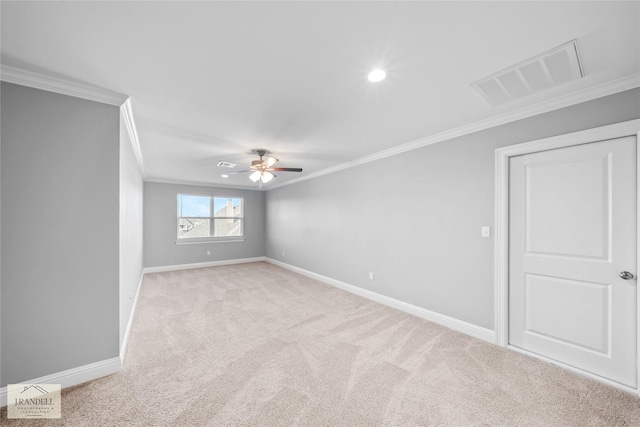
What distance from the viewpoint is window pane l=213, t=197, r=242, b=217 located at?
7.10 metres

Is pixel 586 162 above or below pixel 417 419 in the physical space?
above

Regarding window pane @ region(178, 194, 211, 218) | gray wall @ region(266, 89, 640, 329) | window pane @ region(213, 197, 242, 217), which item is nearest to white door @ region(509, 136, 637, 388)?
gray wall @ region(266, 89, 640, 329)

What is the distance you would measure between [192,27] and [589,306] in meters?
3.60

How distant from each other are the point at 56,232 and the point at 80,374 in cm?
115

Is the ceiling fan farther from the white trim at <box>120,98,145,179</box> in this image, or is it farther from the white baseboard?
the white baseboard

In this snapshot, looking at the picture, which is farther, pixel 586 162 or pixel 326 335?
pixel 326 335

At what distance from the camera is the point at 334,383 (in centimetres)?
199

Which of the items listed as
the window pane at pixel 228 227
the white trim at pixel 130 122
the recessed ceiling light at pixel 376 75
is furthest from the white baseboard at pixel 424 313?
the white trim at pixel 130 122

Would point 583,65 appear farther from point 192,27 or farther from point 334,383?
point 334,383

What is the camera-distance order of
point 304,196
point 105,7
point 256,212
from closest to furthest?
point 105,7
point 304,196
point 256,212

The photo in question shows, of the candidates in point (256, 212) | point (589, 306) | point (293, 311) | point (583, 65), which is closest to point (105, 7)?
point (583, 65)

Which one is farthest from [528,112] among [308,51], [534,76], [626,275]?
[308,51]

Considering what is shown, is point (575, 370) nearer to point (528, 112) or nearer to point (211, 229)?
point (528, 112)

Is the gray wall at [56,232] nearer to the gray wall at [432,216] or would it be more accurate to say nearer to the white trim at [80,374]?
the white trim at [80,374]
